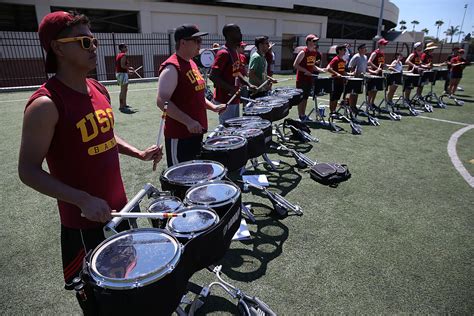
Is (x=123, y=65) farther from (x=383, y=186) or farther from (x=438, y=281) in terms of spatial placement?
(x=438, y=281)

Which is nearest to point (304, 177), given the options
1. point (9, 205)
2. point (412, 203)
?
point (412, 203)

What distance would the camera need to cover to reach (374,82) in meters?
9.11

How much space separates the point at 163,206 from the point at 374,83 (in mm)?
8802

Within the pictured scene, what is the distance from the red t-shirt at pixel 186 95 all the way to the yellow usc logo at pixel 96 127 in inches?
47.7

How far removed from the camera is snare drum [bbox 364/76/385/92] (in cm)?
902

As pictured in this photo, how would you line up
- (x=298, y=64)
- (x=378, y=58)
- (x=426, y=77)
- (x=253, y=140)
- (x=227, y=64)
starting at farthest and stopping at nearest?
(x=426, y=77), (x=378, y=58), (x=298, y=64), (x=227, y=64), (x=253, y=140)

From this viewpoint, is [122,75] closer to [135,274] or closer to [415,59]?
[135,274]

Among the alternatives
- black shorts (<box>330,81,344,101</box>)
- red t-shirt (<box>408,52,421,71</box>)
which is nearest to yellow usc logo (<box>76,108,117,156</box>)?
black shorts (<box>330,81,344,101</box>)

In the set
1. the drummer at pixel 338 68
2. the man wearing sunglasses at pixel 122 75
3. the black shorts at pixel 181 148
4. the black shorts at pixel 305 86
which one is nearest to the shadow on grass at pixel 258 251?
the black shorts at pixel 181 148

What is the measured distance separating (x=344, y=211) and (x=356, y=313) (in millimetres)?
1745

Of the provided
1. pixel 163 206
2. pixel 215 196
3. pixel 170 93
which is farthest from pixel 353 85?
pixel 163 206

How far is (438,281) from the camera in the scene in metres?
2.86

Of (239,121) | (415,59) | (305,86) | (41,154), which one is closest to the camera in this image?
(41,154)

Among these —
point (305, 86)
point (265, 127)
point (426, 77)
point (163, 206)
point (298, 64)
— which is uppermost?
point (298, 64)
